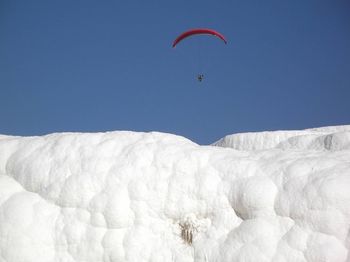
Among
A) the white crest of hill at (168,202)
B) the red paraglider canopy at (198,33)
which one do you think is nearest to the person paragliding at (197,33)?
the red paraglider canopy at (198,33)

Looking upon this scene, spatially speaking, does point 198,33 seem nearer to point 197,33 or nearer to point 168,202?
point 197,33

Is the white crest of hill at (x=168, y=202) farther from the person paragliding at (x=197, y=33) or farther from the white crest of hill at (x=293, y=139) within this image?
the person paragliding at (x=197, y=33)

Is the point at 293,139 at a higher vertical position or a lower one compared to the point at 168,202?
higher

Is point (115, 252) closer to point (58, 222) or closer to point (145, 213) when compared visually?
point (145, 213)

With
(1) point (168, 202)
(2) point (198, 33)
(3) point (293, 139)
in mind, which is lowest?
(1) point (168, 202)

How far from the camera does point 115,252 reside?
3.23m

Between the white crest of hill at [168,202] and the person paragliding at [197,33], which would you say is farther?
the person paragliding at [197,33]

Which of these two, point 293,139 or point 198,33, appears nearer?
point 293,139

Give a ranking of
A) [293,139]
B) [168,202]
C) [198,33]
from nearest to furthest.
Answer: [168,202]
[293,139]
[198,33]

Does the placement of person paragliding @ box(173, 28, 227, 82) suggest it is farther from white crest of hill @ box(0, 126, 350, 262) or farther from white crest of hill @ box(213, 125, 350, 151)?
white crest of hill @ box(0, 126, 350, 262)

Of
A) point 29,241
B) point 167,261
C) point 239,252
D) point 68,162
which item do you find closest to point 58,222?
point 29,241

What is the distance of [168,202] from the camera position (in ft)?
10.8

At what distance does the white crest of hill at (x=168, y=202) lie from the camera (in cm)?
276

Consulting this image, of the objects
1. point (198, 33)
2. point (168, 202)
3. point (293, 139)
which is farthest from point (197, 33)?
point (168, 202)
